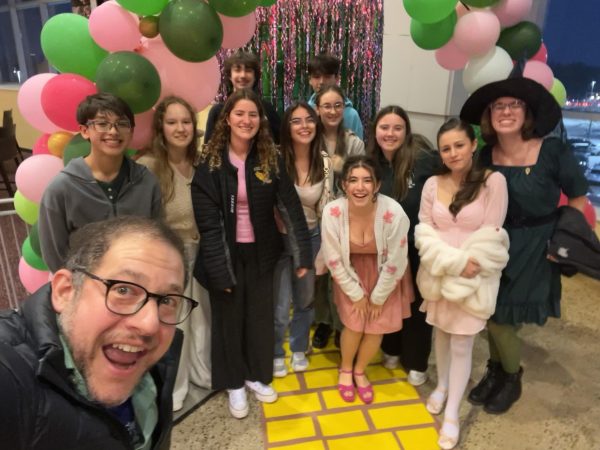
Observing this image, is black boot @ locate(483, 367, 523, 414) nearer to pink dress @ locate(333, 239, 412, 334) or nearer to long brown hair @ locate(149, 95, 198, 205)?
pink dress @ locate(333, 239, 412, 334)

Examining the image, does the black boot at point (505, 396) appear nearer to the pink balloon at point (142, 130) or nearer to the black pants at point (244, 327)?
the black pants at point (244, 327)

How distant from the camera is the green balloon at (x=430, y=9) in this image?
6.94 feet

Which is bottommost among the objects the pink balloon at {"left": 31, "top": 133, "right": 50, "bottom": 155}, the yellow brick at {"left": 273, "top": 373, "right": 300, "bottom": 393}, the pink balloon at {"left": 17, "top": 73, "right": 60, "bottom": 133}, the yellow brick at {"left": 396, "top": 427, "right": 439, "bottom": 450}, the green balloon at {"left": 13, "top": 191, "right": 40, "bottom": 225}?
the yellow brick at {"left": 273, "top": 373, "right": 300, "bottom": 393}

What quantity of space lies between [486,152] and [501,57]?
0.46 m

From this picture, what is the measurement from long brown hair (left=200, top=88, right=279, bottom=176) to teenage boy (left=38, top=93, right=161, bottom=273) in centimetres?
41

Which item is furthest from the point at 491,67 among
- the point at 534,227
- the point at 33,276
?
the point at 33,276

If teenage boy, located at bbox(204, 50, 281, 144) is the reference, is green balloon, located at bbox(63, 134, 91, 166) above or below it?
below

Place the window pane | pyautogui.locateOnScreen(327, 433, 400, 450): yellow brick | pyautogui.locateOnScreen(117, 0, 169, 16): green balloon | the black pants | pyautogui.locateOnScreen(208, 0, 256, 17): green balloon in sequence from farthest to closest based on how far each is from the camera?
the window pane, the black pants, pyautogui.locateOnScreen(327, 433, 400, 450): yellow brick, pyautogui.locateOnScreen(208, 0, 256, 17): green balloon, pyautogui.locateOnScreen(117, 0, 169, 16): green balloon

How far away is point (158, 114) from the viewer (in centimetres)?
209

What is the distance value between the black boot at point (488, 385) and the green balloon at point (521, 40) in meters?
1.60

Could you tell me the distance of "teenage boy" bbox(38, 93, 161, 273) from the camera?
178 centimetres

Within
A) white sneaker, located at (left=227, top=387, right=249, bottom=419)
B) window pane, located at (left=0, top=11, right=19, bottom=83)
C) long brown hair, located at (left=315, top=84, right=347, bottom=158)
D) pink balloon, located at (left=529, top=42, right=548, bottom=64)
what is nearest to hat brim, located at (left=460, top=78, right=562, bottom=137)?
pink balloon, located at (left=529, top=42, right=548, bottom=64)

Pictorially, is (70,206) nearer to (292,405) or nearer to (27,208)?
(27,208)

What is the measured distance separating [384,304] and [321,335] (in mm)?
721
